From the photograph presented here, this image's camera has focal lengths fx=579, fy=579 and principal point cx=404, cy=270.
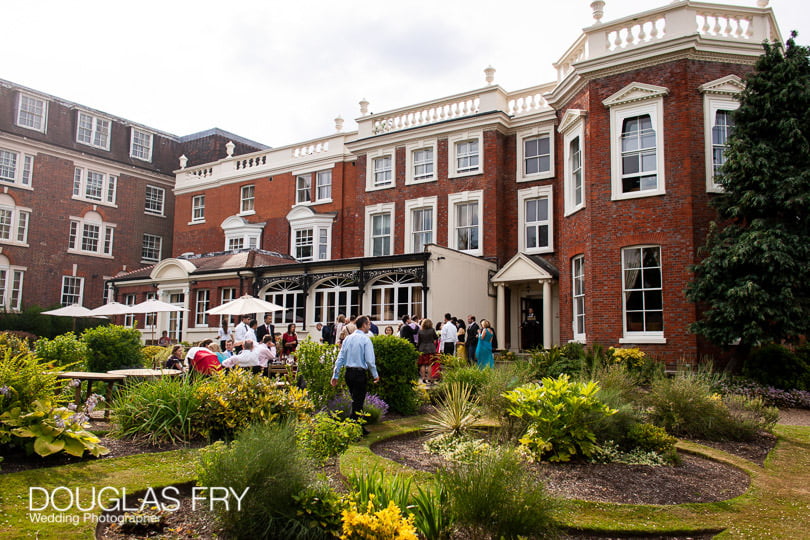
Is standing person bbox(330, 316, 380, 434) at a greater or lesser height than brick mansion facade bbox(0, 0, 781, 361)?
lesser

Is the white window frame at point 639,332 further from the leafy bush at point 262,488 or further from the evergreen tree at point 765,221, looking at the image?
the leafy bush at point 262,488

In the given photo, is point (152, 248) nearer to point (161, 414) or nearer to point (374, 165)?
point (374, 165)

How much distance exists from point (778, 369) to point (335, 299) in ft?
49.9

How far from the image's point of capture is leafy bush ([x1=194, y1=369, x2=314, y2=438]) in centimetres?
744

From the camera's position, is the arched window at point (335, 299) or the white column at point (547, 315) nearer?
the white column at point (547, 315)

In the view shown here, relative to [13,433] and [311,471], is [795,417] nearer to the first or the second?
[311,471]

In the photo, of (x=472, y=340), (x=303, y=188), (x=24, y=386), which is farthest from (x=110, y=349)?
(x=303, y=188)

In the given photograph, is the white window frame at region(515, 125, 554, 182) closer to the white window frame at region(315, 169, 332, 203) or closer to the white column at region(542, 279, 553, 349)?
the white column at region(542, 279, 553, 349)

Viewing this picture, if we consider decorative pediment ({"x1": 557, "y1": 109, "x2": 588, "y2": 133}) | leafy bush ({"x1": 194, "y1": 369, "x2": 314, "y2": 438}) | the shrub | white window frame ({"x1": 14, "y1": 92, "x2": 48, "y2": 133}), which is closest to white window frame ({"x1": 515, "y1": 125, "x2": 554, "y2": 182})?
decorative pediment ({"x1": 557, "y1": 109, "x2": 588, "y2": 133})

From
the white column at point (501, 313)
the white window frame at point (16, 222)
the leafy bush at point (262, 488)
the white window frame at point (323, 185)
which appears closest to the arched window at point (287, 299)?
the white window frame at point (323, 185)

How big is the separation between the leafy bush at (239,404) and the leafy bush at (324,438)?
92 centimetres

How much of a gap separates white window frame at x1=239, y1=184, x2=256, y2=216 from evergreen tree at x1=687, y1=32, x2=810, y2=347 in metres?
22.3

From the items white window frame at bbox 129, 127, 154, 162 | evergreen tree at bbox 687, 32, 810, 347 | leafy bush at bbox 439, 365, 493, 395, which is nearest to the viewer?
leafy bush at bbox 439, 365, 493, 395

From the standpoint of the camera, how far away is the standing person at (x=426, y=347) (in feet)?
49.1
